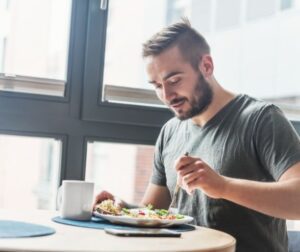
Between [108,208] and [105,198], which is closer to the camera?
[108,208]

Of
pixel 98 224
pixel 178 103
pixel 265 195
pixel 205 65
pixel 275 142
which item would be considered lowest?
pixel 98 224

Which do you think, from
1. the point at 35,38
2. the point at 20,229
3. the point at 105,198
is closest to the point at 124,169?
the point at 105,198

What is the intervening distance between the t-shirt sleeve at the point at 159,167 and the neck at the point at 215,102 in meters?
0.24

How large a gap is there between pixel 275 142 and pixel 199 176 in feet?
1.01

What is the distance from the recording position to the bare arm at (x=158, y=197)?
196 centimetres

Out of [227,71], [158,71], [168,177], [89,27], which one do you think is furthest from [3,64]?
[227,71]

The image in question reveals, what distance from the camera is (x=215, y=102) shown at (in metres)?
1.83

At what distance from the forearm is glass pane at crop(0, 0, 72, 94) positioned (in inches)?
36.1

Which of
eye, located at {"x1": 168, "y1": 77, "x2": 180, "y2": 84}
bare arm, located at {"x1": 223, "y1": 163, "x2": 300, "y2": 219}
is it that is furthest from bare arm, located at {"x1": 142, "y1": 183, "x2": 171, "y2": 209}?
bare arm, located at {"x1": 223, "y1": 163, "x2": 300, "y2": 219}

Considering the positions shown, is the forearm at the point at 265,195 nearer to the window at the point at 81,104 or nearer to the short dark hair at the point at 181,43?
the short dark hair at the point at 181,43

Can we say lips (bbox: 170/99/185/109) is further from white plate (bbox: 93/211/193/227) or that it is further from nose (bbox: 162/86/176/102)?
white plate (bbox: 93/211/193/227)

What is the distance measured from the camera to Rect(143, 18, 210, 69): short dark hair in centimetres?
181

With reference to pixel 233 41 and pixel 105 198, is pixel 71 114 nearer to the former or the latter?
pixel 105 198

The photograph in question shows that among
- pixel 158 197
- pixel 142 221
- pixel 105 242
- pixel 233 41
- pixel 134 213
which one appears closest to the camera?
pixel 105 242
